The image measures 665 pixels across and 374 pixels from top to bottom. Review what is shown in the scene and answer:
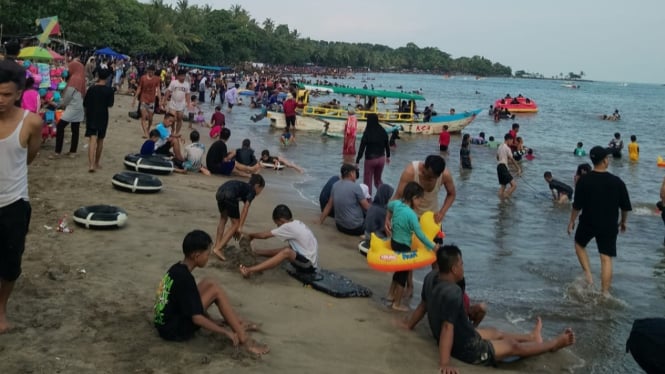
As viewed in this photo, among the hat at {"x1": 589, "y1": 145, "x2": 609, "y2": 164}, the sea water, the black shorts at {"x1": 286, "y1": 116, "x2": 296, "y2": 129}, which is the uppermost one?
the hat at {"x1": 589, "y1": 145, "x2": 609, "y2": 164}

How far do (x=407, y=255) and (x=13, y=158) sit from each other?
3.84 m

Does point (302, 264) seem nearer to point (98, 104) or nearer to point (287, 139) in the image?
point (98, 104)

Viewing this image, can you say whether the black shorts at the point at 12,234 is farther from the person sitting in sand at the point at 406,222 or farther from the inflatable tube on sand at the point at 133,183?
the inflatable tube on sand at the point at 133,183

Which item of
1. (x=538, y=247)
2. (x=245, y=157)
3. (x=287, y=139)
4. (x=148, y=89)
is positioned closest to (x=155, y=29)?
(x=287, y=139)

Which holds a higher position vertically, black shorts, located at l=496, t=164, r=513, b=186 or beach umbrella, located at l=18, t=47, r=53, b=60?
beach umbrella, located at l=18, t=47, r=53, b=60

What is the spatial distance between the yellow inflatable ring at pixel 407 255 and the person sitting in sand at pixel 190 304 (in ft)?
6.23

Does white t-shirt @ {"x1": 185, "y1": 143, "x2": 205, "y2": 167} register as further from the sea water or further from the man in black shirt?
the man in black shirt

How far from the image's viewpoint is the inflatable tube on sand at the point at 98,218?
736cm

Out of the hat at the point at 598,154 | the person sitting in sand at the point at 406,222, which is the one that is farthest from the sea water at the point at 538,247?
the hat at the point at 598,154

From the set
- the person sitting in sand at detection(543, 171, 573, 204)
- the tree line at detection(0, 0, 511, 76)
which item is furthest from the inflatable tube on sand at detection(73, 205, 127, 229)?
the tree line at detection(0, 0, 511, 76)

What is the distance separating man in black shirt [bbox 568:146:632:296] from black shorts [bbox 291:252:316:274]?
138 inches

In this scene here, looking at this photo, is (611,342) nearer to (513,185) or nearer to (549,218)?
(549,218)

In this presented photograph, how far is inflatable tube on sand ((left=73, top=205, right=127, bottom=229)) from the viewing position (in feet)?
24.2

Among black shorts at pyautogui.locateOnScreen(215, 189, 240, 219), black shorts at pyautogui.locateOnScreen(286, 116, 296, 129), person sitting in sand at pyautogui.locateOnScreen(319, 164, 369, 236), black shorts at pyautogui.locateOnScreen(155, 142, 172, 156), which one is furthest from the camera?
black shorts at pyautogui.locateOnScreen(286, 116, 296, 129)
